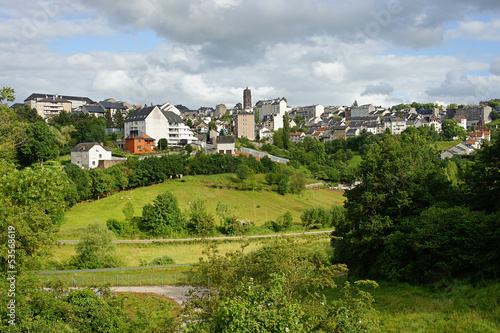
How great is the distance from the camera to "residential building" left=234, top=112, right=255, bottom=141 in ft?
347

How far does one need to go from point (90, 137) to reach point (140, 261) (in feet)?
157

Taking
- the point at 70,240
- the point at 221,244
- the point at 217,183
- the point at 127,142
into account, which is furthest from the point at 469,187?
the point at 127,142

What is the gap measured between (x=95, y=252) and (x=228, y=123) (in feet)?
345

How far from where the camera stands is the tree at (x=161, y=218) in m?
39.3

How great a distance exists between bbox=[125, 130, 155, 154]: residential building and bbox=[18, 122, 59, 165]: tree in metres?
14.3

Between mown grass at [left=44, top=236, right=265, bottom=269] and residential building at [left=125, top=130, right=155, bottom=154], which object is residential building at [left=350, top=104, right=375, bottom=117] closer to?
residential building at [left=125, top=130, right=155, bottom=154]

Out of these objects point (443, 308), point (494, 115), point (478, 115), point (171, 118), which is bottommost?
point (443, 308)

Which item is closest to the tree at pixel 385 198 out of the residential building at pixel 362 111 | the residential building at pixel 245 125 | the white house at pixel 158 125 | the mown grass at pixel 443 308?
the mown grass at pixel 443 308

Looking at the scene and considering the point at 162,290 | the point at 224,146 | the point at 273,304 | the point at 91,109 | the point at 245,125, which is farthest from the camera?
the point at 91,109

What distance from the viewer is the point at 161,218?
130 ft

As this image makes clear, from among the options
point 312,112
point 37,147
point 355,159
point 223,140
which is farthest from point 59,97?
point 312,112

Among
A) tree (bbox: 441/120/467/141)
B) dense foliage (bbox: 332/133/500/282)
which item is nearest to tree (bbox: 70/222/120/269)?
dense foliage (bbox: 332/133/500/282)

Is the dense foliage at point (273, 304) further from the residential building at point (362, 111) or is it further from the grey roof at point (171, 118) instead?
the residential building at point (362, 111)

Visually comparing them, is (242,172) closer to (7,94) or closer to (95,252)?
(95,252)
